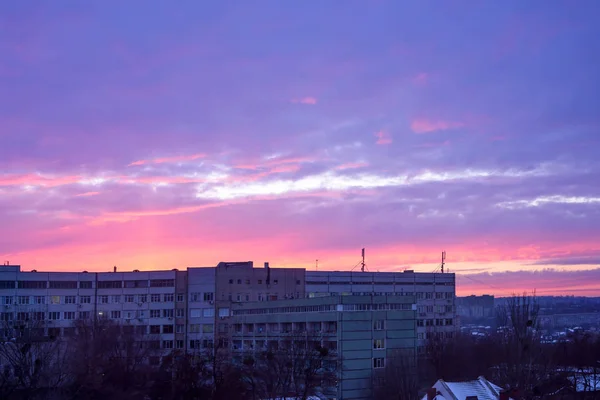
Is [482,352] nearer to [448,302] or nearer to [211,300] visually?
[448,302]

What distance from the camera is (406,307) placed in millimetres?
85938

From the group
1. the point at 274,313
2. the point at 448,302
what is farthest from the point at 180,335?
the point at 448,302

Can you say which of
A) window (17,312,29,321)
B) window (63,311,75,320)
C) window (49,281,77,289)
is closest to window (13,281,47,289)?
window (49,281,77,289)

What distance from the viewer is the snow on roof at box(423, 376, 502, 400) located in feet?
182

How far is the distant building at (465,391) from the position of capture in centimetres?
5481

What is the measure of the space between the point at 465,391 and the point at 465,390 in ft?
0.54

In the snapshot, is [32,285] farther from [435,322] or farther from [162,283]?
[435,322]

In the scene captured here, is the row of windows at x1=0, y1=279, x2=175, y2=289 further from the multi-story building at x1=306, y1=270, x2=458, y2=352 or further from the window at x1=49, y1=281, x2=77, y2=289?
the multi-story building at x1=306, y1=270, x2=458, y2=352

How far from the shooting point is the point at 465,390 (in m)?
56.8

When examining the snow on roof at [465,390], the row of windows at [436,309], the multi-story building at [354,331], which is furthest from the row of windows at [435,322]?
the snow on roof at [465,390]

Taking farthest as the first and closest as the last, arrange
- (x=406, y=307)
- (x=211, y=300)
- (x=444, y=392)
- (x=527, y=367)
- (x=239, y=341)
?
1. (x=211, y=300)
2. (x=239, y=341)
3. (x=406, y=307)
4. (x=527, y=367)
5. (x=444, y=392)

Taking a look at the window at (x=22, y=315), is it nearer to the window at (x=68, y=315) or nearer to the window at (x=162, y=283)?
the window at (x=68, y=315)

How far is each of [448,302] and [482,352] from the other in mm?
24309

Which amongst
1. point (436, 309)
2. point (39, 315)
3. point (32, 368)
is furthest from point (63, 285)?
point (436, 309)
